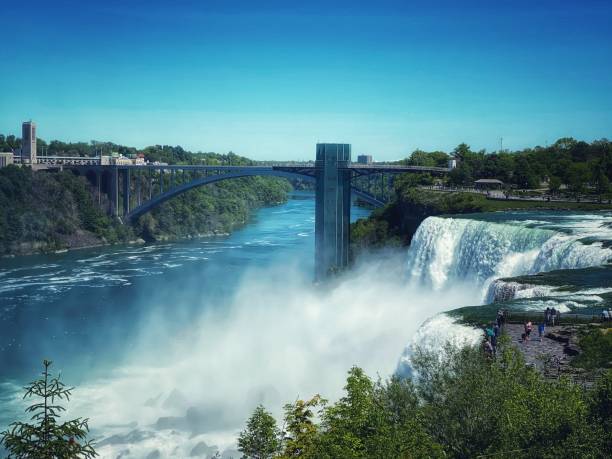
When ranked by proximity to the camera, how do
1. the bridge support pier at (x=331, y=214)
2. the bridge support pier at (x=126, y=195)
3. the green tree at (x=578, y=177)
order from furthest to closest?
the bridge support pier at (x=126, y=195)
the bridge support pier at (x=331, y=214)
the green tree at (x=578, y=177)

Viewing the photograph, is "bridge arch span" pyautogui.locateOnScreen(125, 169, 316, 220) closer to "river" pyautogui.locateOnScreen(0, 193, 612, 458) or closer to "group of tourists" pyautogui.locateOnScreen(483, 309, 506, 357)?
"river" pyautogui.locateOnScreen(0, 193, 612, 458)

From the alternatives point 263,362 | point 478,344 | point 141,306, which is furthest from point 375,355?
point 141,306

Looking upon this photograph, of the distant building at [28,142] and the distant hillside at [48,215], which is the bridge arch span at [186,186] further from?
the distant building at [28,142]

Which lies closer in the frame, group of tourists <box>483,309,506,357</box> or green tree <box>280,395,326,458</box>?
green tree <box>280,395,326,458</box>

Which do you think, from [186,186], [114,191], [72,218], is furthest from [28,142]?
[186,186]

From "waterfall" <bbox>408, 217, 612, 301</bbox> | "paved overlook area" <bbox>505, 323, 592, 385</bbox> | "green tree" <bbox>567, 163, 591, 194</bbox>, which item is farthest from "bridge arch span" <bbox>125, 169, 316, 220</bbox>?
"paved overlook area" <bbox>505, 323, 592, 385</bbox>

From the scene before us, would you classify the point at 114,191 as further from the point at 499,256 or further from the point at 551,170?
the point at 499,256

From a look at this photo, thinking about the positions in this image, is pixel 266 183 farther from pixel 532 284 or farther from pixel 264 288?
pixel 532 284

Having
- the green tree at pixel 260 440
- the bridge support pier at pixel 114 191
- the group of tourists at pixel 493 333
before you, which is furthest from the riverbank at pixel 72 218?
the green tree at pixel 260 440
